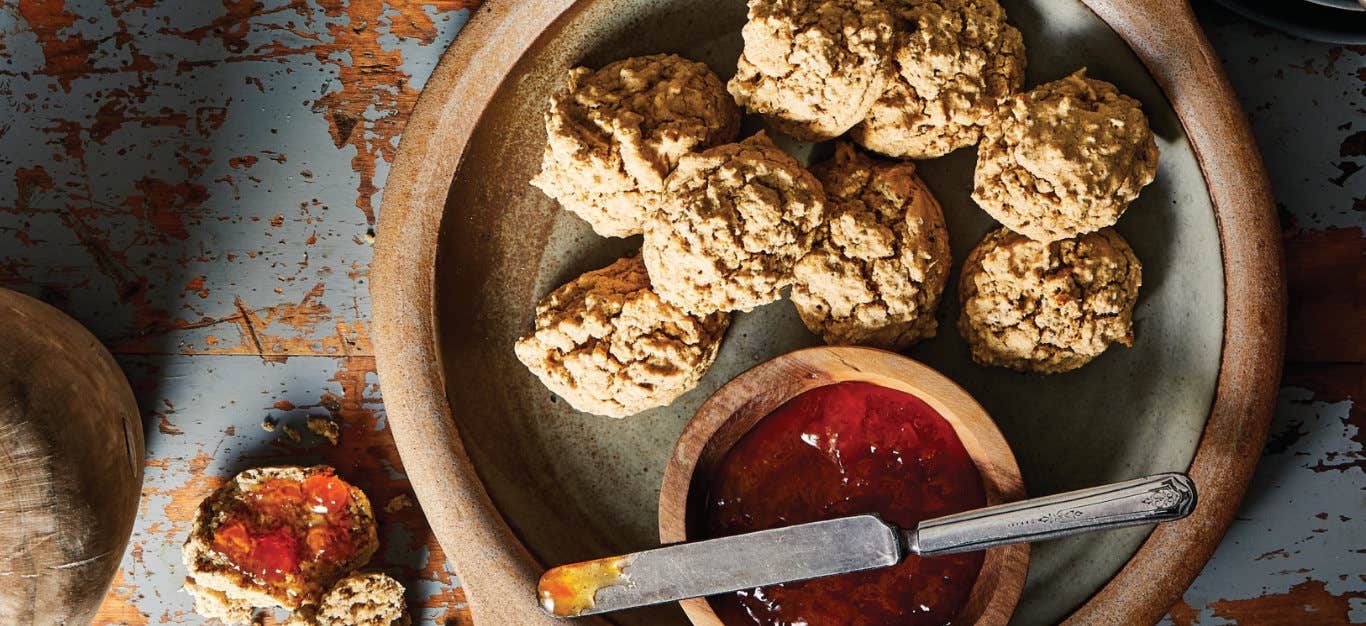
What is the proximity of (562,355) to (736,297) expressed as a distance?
1.73 ft

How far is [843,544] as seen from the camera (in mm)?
1929

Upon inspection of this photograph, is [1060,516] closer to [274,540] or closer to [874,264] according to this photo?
[874,264]

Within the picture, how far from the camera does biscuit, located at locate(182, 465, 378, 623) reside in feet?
7.96

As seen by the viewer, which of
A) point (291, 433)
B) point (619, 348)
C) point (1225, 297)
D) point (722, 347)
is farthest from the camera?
point (291, 433)

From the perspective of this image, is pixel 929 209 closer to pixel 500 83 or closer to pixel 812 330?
pixel 812 330

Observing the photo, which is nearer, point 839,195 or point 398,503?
point 839,195

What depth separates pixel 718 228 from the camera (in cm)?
182

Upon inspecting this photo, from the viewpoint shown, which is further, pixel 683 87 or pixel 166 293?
pixel 166 293

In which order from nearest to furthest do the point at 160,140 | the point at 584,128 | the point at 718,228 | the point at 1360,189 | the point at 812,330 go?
the point at 718,228 < the point at 584,128 < the point at 812,330 < the point at 1360,189 < the point at 160,140

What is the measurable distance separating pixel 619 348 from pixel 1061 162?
1.15 meters

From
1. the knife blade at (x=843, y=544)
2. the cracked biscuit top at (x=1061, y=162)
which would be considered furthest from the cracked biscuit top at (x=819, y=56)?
the knife blade at (x=843, y=544)

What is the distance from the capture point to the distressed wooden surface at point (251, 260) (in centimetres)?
248

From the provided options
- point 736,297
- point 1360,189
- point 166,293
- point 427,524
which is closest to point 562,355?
point 736,297

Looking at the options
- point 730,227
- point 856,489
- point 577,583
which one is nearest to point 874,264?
point 730,227
